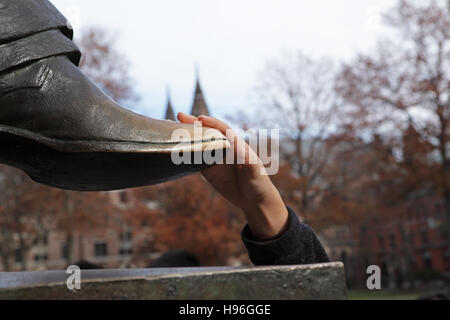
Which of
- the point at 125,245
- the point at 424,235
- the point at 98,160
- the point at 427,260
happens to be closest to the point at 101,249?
the point at 125,245

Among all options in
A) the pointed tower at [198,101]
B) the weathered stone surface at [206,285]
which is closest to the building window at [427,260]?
the pointed tower at [198,101]

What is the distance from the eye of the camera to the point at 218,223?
16.2 metres

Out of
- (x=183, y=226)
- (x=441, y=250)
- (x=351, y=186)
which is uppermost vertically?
(x=351, y=186)

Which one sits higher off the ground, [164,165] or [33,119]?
[33,119]

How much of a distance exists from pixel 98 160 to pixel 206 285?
0.37 m

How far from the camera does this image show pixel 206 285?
105 cm

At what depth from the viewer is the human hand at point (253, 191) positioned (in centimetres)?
140

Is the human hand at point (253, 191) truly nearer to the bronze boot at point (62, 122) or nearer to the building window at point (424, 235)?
the bronze boot at point (62, 122)

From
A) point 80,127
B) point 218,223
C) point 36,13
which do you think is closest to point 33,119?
point 80,127

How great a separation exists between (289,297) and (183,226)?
604 inches

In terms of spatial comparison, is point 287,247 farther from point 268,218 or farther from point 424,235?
point 424,235

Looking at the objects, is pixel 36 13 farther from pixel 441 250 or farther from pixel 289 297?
pixel 441 250

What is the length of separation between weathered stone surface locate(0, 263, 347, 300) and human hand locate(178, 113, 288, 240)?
0.37 meters
